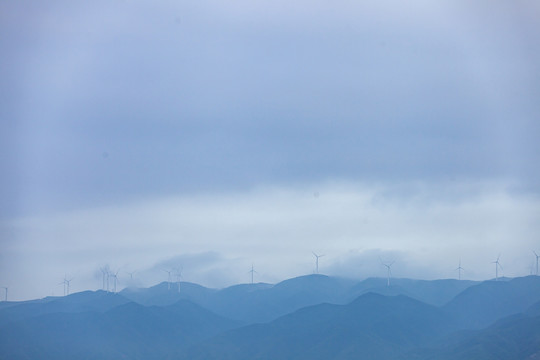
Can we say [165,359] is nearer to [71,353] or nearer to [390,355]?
[71,353]

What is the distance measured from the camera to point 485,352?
15550 cm

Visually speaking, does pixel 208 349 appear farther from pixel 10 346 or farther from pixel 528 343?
pixel 528 343

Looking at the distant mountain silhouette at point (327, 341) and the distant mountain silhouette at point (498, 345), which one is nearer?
the distant mountain silhouette at point (498, 345)

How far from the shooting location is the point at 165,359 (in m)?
196

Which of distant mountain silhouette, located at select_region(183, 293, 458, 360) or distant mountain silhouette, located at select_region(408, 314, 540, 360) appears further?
distant mountain silhouette, located at select_region(183, 293, 458, 360)

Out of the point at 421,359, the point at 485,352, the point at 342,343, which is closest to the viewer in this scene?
the point at 485,352

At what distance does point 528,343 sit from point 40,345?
11806cm

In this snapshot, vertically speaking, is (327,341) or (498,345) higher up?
(327,341)

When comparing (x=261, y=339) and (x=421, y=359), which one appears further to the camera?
(x=261, y=339)

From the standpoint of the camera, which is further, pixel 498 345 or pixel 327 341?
pixel 327 341

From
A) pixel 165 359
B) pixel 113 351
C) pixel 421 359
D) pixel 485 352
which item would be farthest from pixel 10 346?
pixel 485 352

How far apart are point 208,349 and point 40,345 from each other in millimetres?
43489

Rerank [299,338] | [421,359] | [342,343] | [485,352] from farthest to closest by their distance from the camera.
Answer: [299,338] → [342,343] → [421,359] → [485,352]

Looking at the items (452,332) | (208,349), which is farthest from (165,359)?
(452,332)
